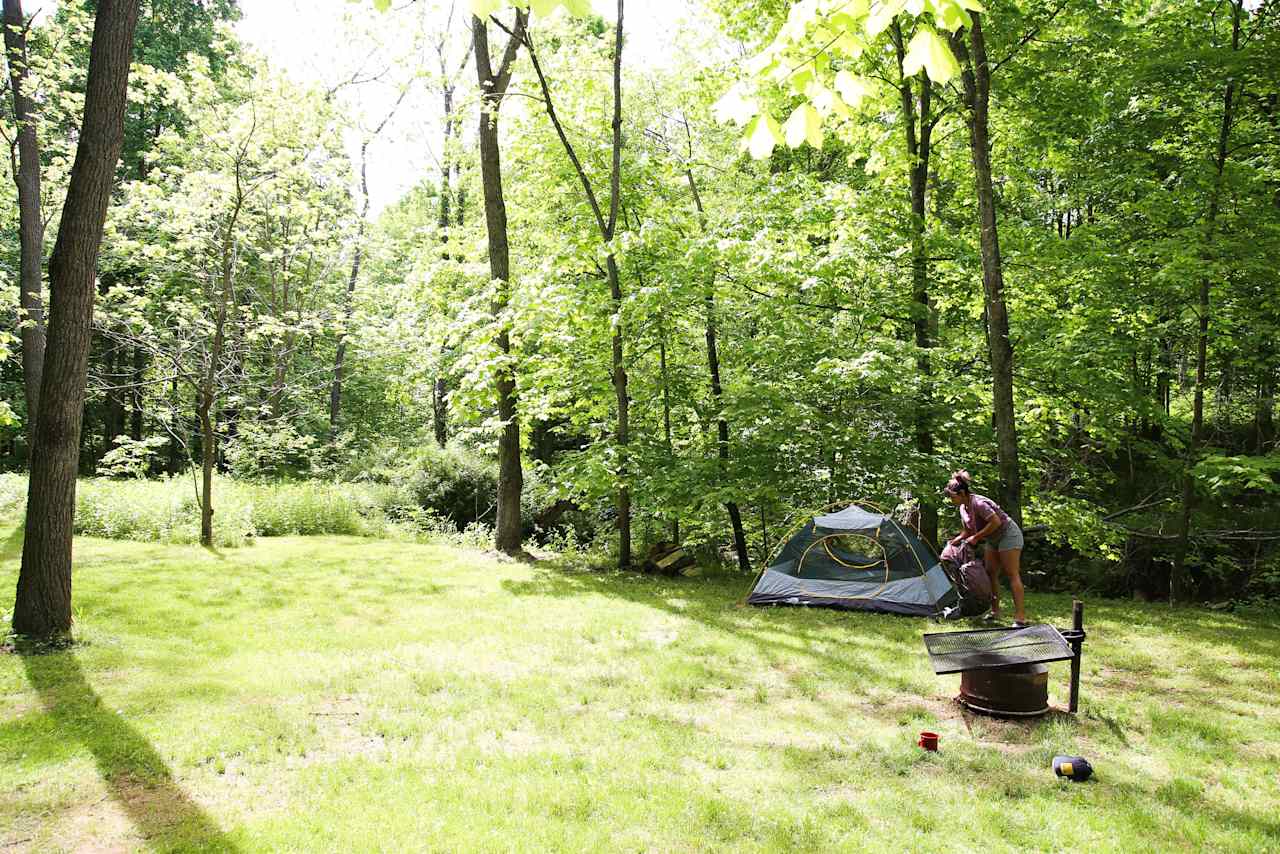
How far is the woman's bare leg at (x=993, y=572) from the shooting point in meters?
7.97

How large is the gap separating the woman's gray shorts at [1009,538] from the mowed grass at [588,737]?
1.24m

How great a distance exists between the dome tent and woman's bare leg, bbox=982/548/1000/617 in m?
0.65

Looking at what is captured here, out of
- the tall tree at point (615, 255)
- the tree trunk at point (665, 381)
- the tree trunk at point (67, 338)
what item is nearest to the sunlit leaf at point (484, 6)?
the tree trunk at point (67, 338)

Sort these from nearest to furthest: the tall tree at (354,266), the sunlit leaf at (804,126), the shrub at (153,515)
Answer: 1. the sunlit leaf at (804,126)
2. the shrub at (153,515)
3. the tall tree at (354,266)

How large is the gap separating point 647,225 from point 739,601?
560 cm

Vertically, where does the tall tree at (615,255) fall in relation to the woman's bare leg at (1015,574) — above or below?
above

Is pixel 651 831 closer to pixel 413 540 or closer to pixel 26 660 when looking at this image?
pixel 26 660

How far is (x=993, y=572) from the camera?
8039 millimetres

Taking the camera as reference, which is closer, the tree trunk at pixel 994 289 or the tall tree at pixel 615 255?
the tree trunk at pixel 994 289

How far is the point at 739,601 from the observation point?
32.4ft

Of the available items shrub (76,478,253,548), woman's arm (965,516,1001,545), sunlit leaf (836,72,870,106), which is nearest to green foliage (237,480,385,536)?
shrub (76,478,253,548)

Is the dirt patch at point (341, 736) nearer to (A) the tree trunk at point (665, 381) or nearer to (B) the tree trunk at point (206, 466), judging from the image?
(A) the tree trunk at point (665, 381)

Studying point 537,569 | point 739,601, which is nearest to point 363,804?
point 739,601

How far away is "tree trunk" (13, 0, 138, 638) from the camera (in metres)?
6.33
